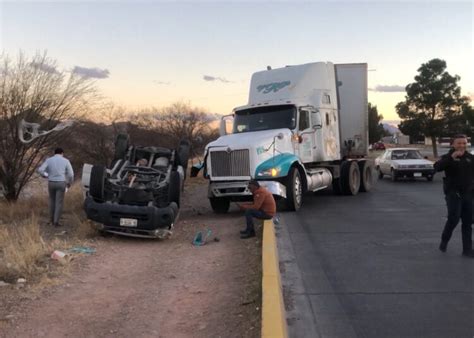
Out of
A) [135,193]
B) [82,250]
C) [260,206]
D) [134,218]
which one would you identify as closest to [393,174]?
[260,206]

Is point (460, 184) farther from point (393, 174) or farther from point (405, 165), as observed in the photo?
point (393, 174)

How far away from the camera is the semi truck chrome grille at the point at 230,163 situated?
1234 centimetres

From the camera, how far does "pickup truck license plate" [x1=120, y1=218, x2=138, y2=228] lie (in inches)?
372

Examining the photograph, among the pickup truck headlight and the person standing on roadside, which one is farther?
the pickup truck headlight

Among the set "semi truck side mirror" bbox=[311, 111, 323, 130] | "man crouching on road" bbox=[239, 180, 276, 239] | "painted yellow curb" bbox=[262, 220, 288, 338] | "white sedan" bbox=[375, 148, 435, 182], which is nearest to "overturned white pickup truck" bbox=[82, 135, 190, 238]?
"man crouching on road" bbox=[239, 180, 276, 239]

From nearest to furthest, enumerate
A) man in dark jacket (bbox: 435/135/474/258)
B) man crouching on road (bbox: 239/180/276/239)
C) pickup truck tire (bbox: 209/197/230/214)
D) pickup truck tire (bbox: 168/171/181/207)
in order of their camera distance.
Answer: man in dark jacket (bbox: 435/135/474/258) < man crouching on road (bbox: 239/180/276/239) < pickup truck tire (bbox: 168/171/181/207) < pickup truck tire (bbox: 209/197/230/214)

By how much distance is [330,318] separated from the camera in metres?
5.08

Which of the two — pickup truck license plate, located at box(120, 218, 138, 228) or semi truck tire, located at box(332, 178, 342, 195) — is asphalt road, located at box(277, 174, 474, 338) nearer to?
pickup truck license plate, located at box(120, 218, 138, 228)

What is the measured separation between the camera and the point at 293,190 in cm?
1270

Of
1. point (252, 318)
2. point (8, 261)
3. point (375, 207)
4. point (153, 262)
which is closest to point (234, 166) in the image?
point (375, 207)

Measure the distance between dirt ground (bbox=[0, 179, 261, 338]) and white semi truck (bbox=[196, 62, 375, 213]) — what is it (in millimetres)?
3451

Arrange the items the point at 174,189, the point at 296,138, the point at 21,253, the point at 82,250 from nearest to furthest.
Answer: the point at 21,253 → the point at 82,250 → the point at 174,189 → the point at 296,138

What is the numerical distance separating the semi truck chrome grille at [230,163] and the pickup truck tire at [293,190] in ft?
3.69

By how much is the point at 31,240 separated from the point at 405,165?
17588 mm
